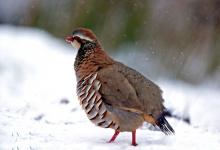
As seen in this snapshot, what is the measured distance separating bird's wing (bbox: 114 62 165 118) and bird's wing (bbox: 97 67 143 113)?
48mm

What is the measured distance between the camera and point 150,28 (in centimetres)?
1195

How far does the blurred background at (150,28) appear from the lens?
10.6m

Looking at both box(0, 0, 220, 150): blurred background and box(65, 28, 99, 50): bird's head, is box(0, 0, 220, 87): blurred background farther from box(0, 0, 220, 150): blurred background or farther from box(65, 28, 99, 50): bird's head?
box(65, 28, 99, 50): bird's head

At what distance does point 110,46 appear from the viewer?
11.6 metres

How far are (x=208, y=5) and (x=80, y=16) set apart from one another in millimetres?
2554

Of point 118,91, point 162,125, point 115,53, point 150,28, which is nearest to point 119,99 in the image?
point 118,91

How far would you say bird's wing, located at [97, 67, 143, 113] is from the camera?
545 cm

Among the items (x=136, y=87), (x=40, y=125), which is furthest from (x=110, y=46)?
(x=136, y=87)

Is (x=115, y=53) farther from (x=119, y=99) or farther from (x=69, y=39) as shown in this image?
(x=119, y=99)

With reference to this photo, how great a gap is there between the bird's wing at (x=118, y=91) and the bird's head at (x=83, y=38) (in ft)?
1.35

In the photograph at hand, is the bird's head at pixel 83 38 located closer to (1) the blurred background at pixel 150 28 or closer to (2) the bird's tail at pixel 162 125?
(2) the bird's tail at pixel 162 125

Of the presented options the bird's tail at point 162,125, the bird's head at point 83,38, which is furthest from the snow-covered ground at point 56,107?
the bird's head at point 83,38

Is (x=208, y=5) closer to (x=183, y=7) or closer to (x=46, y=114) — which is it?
(x=183, y=7)

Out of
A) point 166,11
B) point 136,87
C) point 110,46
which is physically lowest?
point 136,87
